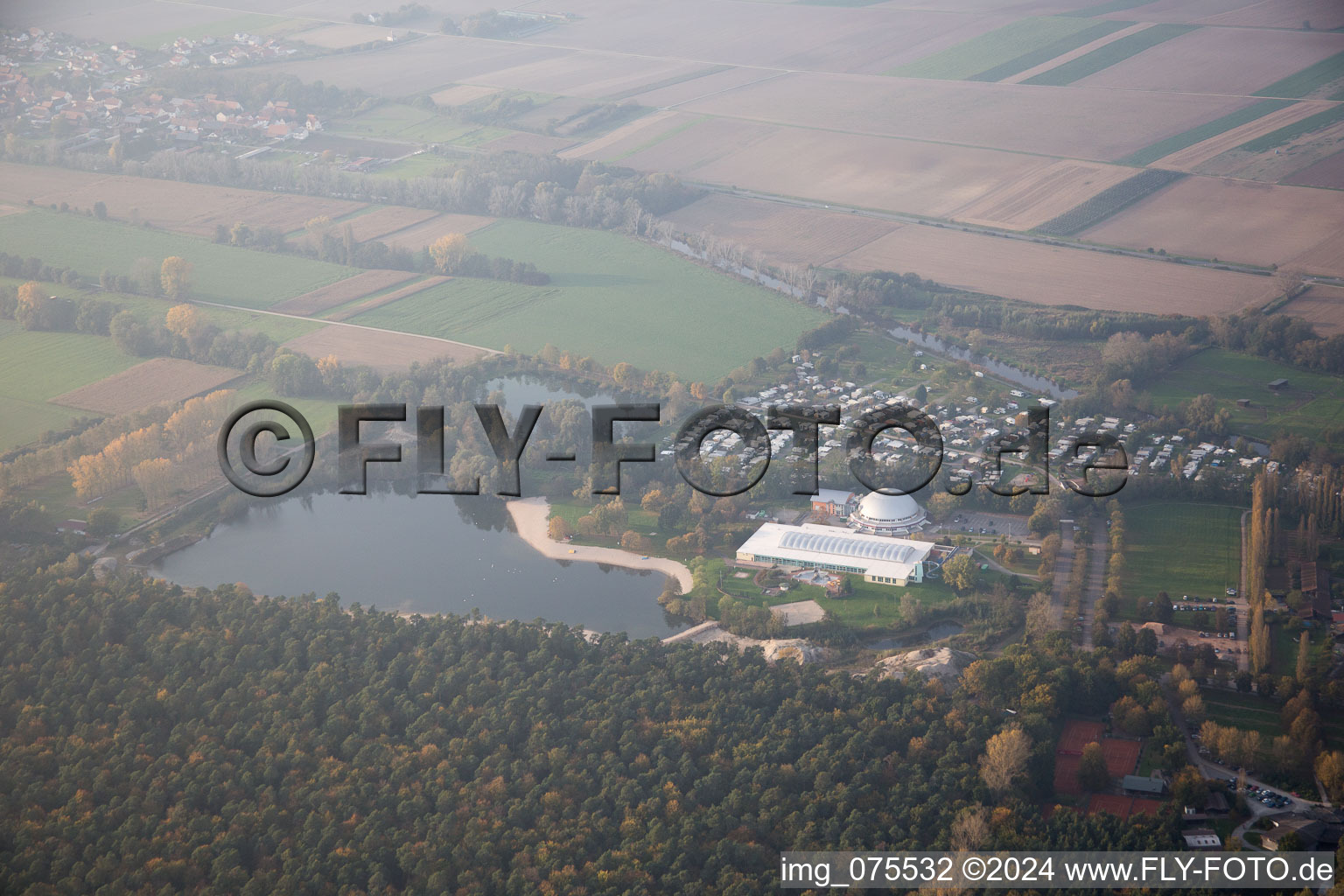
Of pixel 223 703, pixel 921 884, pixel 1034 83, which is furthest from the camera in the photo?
pixel 1034 83

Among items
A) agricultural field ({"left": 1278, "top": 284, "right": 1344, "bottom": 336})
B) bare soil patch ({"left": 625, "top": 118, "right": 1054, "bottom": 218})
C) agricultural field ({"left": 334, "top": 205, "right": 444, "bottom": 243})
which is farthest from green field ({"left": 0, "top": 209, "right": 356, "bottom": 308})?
agricultural field ({"left": 1278, "top": 284, "right": 1344, "bottom": 336})

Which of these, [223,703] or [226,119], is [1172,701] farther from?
[226,119]

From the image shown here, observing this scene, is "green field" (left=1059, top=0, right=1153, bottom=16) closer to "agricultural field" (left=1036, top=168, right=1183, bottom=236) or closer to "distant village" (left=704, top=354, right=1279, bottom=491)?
"agricultural field" (left=1036, top=168, right=1183, bottom=236)

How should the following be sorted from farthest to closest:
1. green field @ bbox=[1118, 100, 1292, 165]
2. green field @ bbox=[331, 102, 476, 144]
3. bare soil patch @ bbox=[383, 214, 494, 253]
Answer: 1. green field @ bbox=[331, 102, 476, 144]
2. green field @ bbox=[1118, 100, 1292, 165]
3. bare soil patch @ bbox=[383, 214, 494, 253]

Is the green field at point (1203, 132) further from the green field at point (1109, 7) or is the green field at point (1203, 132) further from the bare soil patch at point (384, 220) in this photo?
the bare soil patch at point (384, 220)

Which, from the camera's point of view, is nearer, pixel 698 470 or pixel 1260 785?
pixel 1260 785

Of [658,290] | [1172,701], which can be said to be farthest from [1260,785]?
[658,290]

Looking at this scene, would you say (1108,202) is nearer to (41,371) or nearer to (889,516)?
(889,516)
